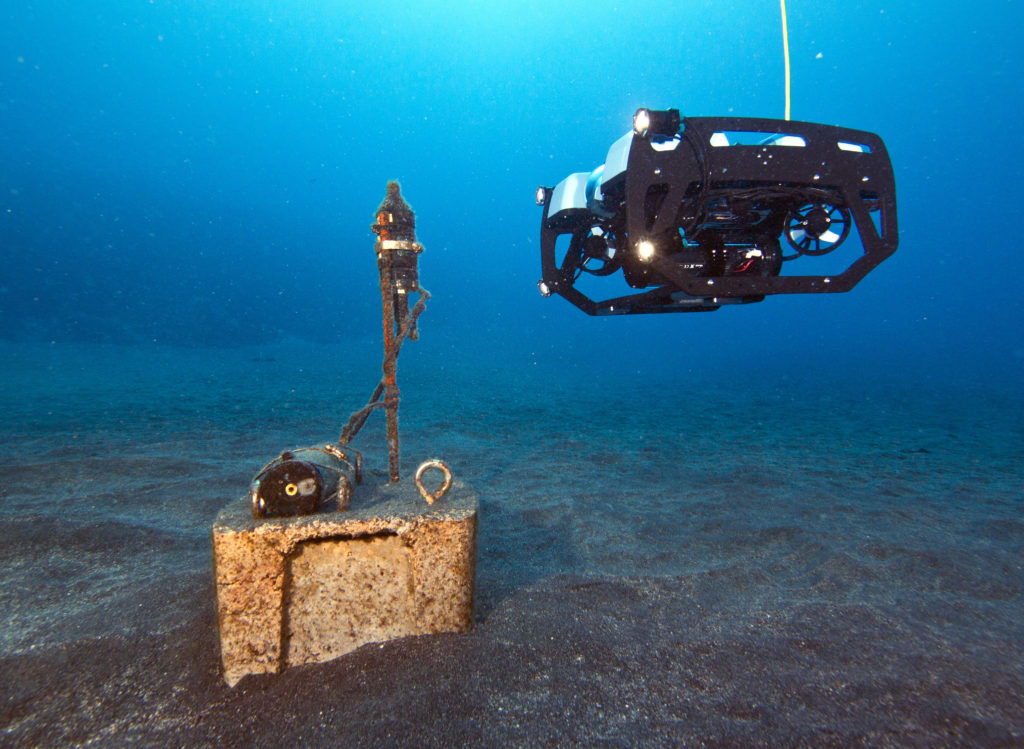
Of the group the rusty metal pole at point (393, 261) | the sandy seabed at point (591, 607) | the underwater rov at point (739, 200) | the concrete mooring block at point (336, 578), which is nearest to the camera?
the sandy seabed at point (591, 607)

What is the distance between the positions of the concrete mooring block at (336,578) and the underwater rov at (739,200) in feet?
6.36

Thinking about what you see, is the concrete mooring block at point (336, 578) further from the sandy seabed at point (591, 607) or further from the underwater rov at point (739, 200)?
the underwater rov at point (739, 200)

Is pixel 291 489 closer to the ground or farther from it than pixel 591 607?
farther from it

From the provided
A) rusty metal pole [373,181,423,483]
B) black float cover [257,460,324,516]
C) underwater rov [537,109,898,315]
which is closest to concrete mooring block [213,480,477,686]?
black float cover [257,460,324,516]

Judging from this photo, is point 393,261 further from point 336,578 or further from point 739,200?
point 739,200

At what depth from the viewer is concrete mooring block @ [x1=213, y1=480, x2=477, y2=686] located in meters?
1.72

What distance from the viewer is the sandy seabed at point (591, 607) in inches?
63.4

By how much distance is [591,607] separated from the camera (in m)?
2.36

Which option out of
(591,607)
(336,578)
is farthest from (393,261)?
(591,607)

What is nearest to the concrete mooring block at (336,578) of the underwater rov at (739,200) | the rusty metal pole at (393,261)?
the rusty metal pole at (393,261)

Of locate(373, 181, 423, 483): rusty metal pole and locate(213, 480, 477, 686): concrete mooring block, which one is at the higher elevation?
locate(373, 181, 423, 483): rusty metal pole

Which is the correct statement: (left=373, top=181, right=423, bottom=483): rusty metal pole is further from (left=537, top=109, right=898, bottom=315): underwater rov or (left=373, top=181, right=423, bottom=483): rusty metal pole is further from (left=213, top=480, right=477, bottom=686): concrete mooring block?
(left=537, top=109, right=898, bottom=315): underwater rov

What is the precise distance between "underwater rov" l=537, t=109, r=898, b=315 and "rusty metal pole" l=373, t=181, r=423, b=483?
128 cm

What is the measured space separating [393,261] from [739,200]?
7.18 feet
